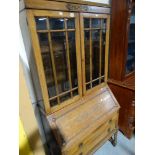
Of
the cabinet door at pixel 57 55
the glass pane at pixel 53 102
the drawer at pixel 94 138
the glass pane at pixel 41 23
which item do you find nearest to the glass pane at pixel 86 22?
the cabinet door at pixel 57 55

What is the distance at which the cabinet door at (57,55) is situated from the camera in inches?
36.7

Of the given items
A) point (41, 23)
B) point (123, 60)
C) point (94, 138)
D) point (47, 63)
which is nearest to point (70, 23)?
point (41, 23)

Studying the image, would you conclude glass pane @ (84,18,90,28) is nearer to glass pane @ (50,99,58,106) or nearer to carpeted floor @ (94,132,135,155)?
glass pane @ (50,99,58,106)

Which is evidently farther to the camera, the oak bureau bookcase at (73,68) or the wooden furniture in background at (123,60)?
the wooden furniture in background at (123,60)

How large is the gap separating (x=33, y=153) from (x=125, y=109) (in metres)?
1.16

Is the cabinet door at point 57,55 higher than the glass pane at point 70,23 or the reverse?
the reverse

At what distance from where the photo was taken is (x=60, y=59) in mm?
1149

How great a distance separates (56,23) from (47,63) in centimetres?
31

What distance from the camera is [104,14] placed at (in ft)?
4.24

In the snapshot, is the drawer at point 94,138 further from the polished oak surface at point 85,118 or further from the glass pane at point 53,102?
the glass pane at point 53,102

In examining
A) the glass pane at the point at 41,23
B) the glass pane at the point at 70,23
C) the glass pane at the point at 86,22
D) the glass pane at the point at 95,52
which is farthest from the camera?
the glass pane at the point at 95,52

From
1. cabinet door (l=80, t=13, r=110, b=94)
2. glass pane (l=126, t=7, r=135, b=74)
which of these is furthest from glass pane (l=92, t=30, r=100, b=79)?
glass pane (l=126, t=7, r=135, b=74)

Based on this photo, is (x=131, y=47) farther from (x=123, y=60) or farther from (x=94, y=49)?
(x=94, y=49)

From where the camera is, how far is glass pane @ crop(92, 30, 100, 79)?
1.34m
